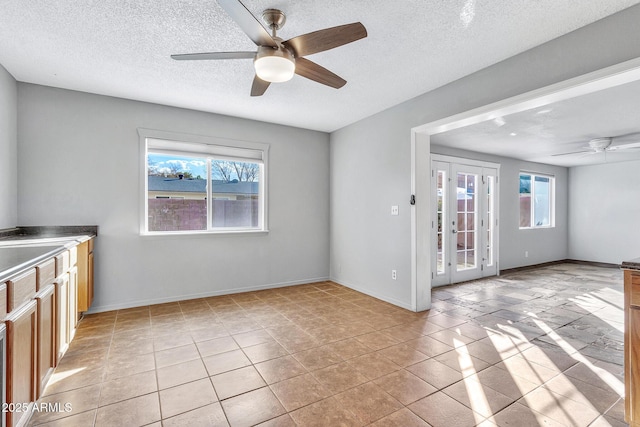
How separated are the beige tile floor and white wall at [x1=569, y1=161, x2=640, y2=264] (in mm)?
4036

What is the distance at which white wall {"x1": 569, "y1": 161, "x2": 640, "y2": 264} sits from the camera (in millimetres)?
6680

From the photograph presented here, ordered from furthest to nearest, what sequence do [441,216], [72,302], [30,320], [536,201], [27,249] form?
[536,201], [441,216], [72,302], [27,249], [30,320]

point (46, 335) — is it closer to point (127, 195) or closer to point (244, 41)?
point (127, 195)

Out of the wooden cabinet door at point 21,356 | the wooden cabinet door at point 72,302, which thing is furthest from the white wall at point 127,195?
the wooden cabinet door at point 21,356

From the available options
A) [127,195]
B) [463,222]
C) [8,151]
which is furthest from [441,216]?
[8,151]

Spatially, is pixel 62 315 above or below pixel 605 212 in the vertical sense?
below

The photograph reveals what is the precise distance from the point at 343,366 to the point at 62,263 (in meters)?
2.27

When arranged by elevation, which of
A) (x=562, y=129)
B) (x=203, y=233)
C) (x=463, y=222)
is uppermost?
(x=562, y=129)

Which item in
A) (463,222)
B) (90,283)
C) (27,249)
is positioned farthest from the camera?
(463,222)

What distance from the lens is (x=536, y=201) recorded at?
23.7 ft

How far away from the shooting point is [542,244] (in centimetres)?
710

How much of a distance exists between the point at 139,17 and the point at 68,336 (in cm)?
261

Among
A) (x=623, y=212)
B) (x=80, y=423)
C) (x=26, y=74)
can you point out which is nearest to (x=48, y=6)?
(x=26, y=74)

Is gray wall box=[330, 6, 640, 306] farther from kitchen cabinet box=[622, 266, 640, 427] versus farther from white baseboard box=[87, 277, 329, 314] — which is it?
kitchen cabinet box=[622, 266, 640, 427]
